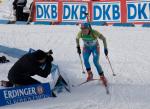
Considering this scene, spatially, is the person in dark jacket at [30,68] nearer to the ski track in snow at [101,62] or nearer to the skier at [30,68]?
the skier at [30,68]

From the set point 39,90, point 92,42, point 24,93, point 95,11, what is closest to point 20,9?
point 95,11

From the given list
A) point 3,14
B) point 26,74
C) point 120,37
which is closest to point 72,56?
point 120,37

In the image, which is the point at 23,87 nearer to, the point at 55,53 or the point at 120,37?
the point at 55,53

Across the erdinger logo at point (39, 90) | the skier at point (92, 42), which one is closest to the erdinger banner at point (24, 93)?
the erdinger logo at point (39, 90)

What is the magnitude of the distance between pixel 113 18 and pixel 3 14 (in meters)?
7.79

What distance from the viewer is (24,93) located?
1108cm

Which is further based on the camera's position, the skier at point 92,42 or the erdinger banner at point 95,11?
the erdinger banner at point 95,11

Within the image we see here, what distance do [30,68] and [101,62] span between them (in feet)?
16.6

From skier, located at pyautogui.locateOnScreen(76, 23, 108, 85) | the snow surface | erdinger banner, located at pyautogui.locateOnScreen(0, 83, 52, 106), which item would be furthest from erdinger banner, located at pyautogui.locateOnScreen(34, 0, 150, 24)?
erdinger banner, located at pyautogui.locateOnScreen(0, 83, 52, 106)

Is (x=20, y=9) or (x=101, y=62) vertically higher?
(x=20, y=9)

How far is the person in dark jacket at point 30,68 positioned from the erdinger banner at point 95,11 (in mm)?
11940

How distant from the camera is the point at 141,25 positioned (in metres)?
22.6

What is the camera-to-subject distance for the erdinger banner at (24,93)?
35.4ft

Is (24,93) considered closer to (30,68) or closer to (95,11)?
(30,68)
